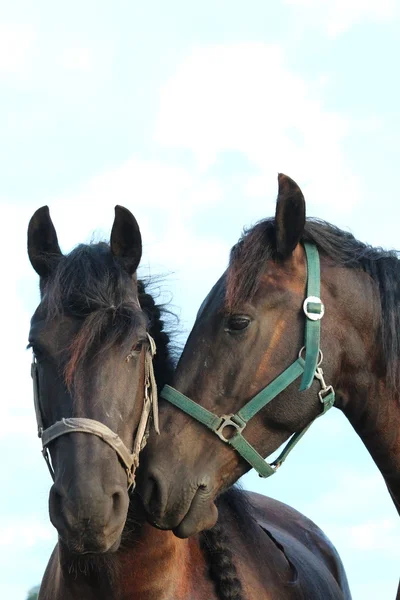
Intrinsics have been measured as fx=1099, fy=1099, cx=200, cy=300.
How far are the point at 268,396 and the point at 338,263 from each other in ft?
3.16

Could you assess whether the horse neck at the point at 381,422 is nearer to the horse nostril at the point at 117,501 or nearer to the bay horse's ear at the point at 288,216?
the bay horse's ear at the point at 288,216

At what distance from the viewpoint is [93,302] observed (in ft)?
20.0

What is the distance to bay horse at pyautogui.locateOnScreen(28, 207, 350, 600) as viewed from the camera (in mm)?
5625

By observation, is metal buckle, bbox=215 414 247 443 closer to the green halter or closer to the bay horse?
the green halter

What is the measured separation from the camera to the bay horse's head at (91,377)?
557cm

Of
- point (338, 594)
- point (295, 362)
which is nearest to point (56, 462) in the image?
point (295, 362)

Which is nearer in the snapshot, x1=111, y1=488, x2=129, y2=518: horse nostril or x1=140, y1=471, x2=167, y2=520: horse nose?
x1=111, y1=488, x2=129, y2=518: horse nostril

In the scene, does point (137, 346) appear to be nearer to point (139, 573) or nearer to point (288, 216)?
point (288, 216)

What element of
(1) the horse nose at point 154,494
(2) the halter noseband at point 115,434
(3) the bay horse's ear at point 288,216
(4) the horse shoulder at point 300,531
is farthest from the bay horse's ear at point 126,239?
(4) the horse shoulder at point 300,531

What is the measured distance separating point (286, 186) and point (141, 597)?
2.46 m

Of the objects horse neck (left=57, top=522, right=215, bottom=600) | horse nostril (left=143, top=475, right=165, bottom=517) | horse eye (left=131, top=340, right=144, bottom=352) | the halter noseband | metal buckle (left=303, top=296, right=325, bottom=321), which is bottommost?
horse neck (left=57, top=522, right=215, bottom=600)

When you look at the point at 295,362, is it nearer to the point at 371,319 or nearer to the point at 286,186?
the point at 371,319

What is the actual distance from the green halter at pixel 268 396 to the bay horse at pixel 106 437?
0.99 ft

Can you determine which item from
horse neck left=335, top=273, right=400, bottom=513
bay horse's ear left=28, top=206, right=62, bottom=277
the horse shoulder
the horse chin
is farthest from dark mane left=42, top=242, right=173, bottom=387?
the horse shoulder
